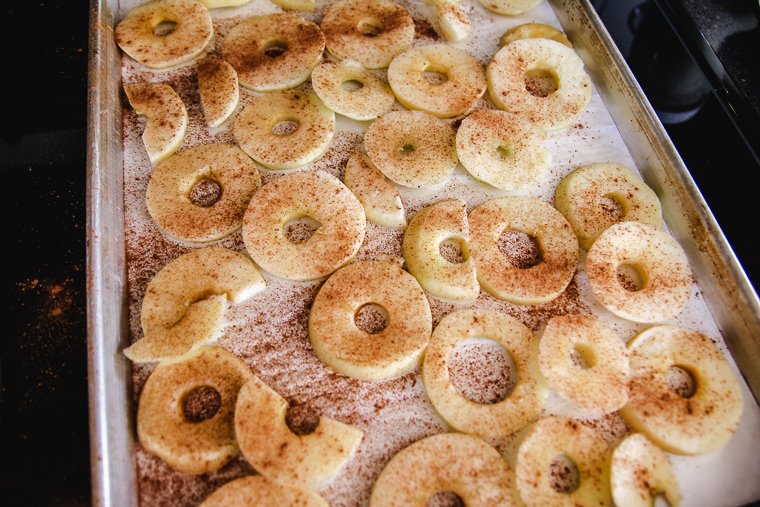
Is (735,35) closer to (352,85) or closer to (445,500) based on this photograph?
(352,85)

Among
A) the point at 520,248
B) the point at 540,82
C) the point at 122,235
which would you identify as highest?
the point at 540,82

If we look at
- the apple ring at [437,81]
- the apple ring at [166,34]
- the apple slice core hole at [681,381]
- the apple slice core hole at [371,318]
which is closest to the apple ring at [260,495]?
the apple slice core hole at [371,318]

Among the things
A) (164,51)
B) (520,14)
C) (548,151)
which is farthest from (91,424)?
(520,14)

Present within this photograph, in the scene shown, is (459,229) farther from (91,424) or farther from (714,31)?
(714,31)

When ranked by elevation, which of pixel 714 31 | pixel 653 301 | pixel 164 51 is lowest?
pixel 164 51

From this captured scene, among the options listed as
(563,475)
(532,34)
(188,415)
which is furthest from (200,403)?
(532,34)
